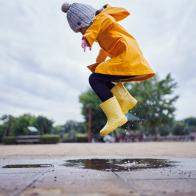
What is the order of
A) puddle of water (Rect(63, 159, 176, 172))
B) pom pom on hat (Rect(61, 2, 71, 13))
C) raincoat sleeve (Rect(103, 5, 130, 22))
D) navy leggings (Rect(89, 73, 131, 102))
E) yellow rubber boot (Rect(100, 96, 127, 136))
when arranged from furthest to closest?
pom pom on hat (Rect(61, 2, 71, 13))
raincoat sleeve (Rect(103, 5, 130, 22))
navy leggings (Rect(89, 73, 131, 102))
yellow rubber boot (Rect(100, 96, 127, 136))
puddle of water (Rect(63, 159, 176, 172))

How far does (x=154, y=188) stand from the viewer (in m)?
1.97

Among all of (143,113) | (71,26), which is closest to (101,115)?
(143,113)

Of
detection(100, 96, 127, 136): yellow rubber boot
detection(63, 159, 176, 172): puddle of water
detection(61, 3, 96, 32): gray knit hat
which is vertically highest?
detection(61, 3, 96, 32): gray knit hat

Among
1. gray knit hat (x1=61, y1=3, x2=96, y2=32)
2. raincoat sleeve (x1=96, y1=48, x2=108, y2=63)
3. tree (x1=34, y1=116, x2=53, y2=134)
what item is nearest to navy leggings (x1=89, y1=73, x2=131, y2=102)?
raincoat sleeve (x1=96, y1=48, x2=108, y2=63)

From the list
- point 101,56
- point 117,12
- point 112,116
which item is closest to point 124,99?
point 112,116

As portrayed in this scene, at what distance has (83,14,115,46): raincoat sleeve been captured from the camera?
11.4 feet

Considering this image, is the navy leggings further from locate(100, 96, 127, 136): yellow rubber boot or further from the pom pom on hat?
the pom pom on hat

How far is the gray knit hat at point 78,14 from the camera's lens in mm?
3893

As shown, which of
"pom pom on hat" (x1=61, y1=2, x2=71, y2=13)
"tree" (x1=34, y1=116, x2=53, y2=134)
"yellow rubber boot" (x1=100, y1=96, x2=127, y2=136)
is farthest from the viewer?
"tree" (x1=34, y1=116, x2=53, y2=134)

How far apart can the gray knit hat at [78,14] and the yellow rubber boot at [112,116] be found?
1.05m

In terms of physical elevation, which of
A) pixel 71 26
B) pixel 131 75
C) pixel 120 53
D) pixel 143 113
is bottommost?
pixel 131 75

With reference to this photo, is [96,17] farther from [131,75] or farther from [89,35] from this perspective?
[131,75]

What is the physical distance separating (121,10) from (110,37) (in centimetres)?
53

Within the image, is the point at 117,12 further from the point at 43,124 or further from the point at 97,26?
the point at 43,124
